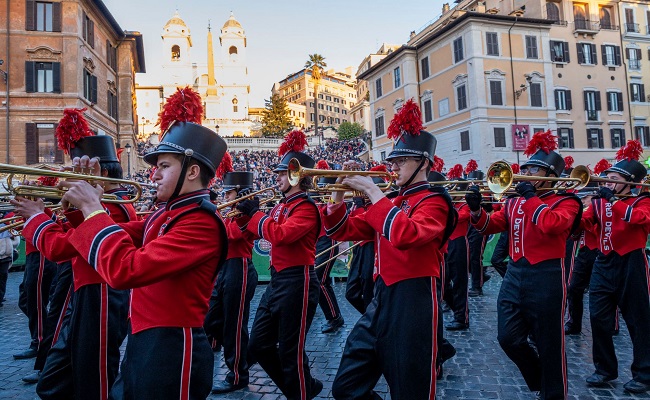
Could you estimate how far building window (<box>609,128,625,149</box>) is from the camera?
120 ft

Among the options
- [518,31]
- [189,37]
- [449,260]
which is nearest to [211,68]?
[189,37]

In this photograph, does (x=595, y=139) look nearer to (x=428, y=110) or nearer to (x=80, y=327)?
(x=428, y=110)

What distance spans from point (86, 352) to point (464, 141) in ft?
109

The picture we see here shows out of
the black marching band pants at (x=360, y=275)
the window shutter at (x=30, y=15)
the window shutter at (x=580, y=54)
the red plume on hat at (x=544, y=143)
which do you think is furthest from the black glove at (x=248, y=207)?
the window shutter at (x=580, y=54)

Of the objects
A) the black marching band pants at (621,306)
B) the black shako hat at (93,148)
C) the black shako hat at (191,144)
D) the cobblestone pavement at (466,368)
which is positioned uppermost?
the black shako hat at (93,148)

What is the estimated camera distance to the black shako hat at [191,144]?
302 centimetres

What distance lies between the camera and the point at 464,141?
34.2 meters

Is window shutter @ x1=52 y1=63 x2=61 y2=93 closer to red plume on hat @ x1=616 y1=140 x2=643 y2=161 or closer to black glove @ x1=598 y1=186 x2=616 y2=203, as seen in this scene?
red plume on hat @ x1=616 y1=140 x2=643 y2=161

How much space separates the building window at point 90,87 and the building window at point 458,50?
2453cm

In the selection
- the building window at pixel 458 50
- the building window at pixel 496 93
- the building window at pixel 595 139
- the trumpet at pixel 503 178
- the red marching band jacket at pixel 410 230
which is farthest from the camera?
the building window at pixel 595 139

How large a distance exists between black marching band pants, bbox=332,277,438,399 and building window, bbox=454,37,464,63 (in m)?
33.9

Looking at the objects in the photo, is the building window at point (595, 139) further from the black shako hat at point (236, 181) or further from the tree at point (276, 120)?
the tree at point (276, 120)

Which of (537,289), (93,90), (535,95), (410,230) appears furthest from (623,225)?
(535,95)

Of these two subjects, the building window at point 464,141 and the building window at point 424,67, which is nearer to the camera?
the building window at point 464,141
